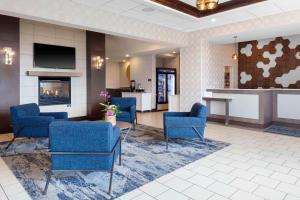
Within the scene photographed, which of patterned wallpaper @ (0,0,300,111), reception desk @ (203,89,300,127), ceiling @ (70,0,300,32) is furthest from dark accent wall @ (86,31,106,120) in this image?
reception desk @ (203,89,300,127)

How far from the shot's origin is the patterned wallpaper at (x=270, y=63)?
706 cm

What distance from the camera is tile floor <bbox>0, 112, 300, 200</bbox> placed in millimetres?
2439

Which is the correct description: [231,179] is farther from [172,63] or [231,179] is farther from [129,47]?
[172,63]

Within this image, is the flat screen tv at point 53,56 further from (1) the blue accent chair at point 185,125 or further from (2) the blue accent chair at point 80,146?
(2) the blue accent chair at point 80,146

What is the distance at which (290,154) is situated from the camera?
3.86 metres

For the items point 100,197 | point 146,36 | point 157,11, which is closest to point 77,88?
point 146,36

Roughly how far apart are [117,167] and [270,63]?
6.91 metres

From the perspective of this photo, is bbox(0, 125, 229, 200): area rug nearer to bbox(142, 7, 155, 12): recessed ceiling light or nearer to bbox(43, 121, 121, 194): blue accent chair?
bbox(43, 121, 121, 194): blue accent chair

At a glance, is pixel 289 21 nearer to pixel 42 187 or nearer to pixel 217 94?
pixel 217 94

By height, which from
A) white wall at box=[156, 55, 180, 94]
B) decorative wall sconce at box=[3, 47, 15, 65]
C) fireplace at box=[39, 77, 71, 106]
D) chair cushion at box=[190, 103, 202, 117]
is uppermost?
white wall at box=[156, 55, 180, 94]

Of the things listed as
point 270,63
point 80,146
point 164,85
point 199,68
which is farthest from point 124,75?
point 80,146

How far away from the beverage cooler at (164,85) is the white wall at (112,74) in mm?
3500

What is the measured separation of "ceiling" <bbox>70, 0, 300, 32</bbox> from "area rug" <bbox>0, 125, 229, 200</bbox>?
117 inches

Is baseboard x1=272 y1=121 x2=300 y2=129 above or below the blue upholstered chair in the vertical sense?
below
